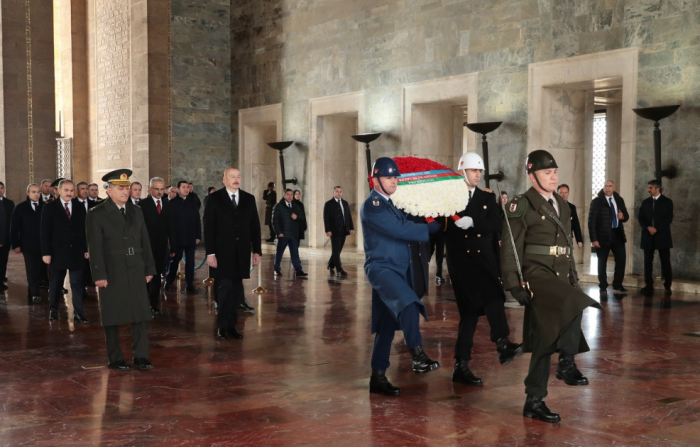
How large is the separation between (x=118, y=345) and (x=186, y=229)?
458 centimetres

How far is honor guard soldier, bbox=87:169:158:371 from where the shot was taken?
240 inches

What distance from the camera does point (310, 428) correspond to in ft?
14.8

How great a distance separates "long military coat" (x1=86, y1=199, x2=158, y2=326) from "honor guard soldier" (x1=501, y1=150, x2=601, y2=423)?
299 cm

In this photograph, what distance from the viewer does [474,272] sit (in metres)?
5.62

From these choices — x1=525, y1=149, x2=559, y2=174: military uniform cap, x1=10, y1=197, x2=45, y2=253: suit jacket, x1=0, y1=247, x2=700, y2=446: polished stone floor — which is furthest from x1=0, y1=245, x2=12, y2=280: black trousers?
x1=525, y1=149, x2=559, y2=174: military uniform cap

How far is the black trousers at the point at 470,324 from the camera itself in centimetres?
554

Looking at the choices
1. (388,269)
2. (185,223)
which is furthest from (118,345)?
(185,223)

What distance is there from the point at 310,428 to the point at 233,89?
1750cm

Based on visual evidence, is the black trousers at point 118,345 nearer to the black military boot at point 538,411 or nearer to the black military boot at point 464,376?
the black military boot at point 464,376

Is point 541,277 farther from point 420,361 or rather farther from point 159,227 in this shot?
point 159,227

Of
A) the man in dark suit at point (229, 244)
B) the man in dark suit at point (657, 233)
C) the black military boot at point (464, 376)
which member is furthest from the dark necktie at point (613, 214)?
the black military boot at point (464, 376)

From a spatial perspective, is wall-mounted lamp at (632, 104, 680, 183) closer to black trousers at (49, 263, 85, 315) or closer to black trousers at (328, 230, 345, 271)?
black trousers at (328, 230, 345, 271)

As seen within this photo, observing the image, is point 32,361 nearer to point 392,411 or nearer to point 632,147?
point 392,411

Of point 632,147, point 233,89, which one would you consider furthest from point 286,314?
point 233,89
